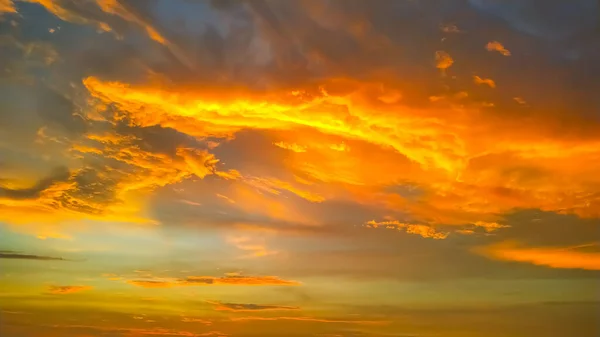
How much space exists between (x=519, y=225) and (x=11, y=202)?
3783 millimetres

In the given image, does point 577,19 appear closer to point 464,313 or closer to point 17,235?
point 464,313

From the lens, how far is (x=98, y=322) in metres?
4.41

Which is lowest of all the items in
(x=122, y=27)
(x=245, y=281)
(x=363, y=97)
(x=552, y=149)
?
(x=245, y=281)

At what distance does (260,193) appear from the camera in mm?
4305

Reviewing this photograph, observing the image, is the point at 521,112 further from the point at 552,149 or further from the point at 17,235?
the point at 17,235

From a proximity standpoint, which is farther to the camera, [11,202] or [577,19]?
[11,202]

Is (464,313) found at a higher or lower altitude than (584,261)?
lower

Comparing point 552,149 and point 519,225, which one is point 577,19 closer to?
point 552,149

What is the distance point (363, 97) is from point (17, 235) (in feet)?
9.12

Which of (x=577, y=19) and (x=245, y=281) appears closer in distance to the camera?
(x=577, y=19)

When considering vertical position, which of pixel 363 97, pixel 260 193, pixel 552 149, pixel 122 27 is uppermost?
pixel 122 27

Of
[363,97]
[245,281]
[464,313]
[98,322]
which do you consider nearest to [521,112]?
[363,97]

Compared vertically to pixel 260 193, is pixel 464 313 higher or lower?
lower

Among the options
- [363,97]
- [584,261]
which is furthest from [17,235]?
[584,261]
